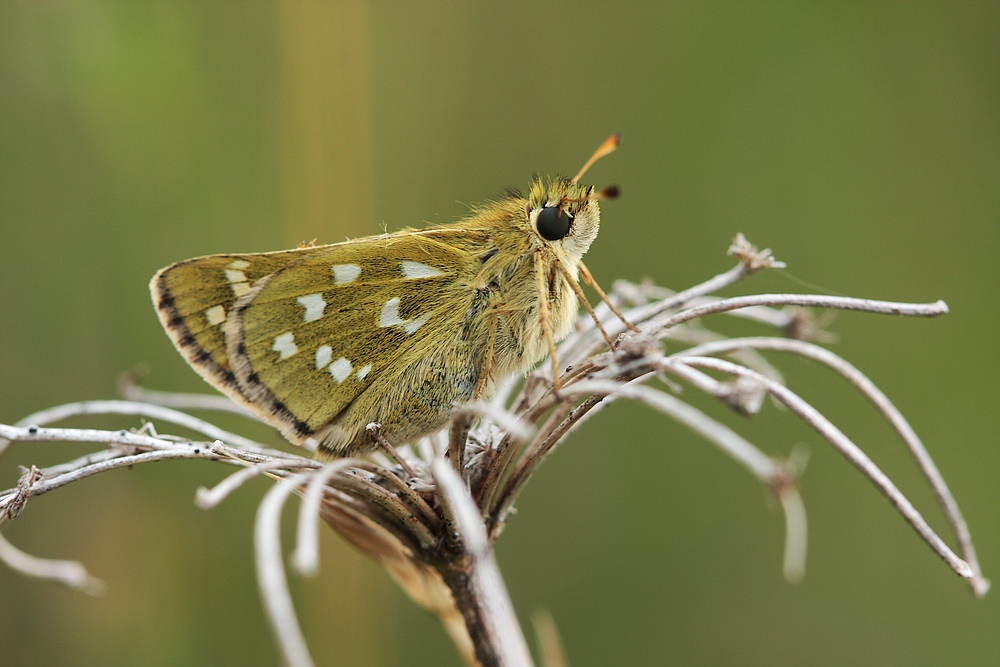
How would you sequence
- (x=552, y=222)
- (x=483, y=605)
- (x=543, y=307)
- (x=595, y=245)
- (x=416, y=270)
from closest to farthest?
(x=483, y=605)
(x=543, y=307)
(x=552, y=222)
(x=416, y=270)
(x=595, y=245)

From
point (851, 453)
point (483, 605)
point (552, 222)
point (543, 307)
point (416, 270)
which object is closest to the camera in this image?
point (851, 453)

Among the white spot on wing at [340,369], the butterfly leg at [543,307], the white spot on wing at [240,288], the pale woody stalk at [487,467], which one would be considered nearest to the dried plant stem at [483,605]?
the pale woody stalk at [487,467]

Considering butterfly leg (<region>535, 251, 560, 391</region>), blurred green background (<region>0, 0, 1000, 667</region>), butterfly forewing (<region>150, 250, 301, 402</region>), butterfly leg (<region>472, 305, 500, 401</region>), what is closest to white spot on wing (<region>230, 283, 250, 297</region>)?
butterfly forewing (<region>150, 250, 301, 402</region>)

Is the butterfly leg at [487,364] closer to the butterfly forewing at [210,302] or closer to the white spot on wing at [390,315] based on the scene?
the white spot on wing at [390,315]

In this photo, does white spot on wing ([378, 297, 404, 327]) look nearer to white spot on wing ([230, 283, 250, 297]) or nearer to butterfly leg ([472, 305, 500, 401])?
butterfly leg ([472, 305, 500, 401])

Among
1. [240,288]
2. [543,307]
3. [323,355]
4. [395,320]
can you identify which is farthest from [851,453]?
[240,288]

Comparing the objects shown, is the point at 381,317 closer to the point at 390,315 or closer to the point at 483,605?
the point at 390,315
